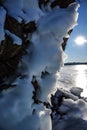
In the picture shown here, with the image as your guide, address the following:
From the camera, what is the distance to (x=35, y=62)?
709 centimetres

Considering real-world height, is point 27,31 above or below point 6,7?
below

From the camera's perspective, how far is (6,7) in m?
6.34

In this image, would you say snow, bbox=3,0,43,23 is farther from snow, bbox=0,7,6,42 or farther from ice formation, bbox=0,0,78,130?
snow, bbox=0,7,6,42

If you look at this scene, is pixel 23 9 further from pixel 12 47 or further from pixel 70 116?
pixel 70 116

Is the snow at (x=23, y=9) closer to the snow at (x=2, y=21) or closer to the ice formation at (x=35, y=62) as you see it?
the ice formation at (x=35, y=62)

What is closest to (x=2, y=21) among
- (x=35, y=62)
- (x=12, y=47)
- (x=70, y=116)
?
(x=12, y=47)

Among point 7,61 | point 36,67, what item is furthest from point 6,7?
point 36,67

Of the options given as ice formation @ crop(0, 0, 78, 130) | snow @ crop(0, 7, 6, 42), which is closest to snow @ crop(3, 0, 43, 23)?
ice formation @ crop(0, 0, 78, 130)

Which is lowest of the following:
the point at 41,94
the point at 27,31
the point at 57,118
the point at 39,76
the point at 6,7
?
the point at 57,118

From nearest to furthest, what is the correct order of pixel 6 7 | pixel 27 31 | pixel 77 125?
pixel 6 7, pixel 27 31, pixel 77 125

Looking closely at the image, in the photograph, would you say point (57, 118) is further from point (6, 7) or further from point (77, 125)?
point (6, 7)

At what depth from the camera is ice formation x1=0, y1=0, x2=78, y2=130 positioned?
6.76 metres

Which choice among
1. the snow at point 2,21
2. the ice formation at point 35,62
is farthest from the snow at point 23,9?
the snow at point 2,21

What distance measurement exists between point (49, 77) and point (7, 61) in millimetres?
1533
